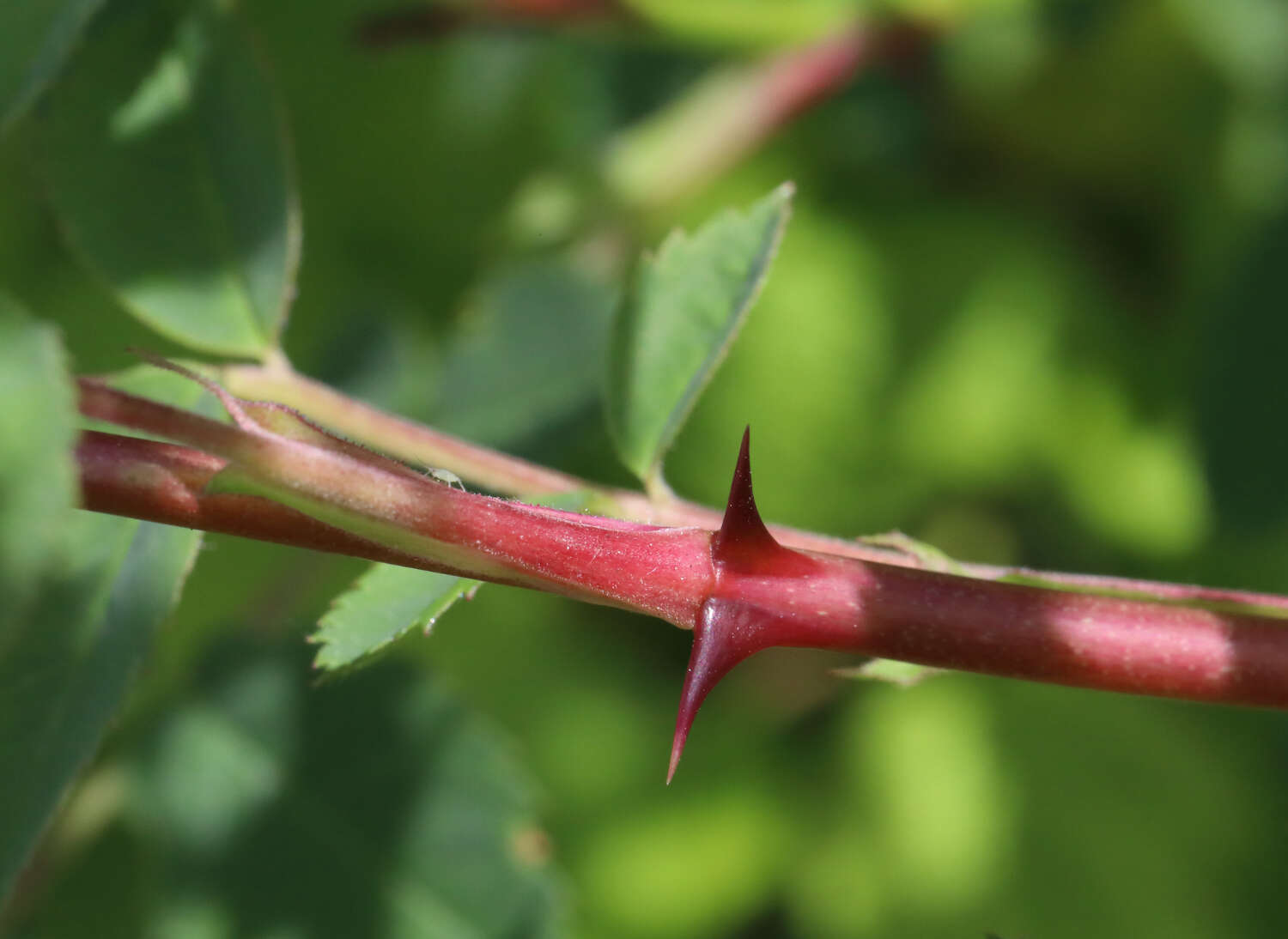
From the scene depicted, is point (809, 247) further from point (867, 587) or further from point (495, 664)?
point (867, 587)

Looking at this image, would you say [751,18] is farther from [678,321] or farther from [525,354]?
[678,321]

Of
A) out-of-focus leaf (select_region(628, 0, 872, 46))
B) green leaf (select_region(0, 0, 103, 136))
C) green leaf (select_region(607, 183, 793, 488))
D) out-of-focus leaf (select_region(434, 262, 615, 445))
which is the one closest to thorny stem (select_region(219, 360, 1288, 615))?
green leaf (select_region(607, 183, 793, 488))

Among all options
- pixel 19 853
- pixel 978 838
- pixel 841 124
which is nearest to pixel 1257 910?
pixel 978 838

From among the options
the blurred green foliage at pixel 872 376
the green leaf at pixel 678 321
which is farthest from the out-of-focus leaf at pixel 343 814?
the green leaf at pixel 678 321

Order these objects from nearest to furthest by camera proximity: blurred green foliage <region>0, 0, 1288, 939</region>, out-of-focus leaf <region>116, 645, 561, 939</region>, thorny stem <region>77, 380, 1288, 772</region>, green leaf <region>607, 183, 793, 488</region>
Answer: thorny stem <region>77, 380, 1288, 772</region> → green leaf <region>607, 183, 793, 488</region> → out-of-focus leaf <region>116, 645, 561, 939</region> → blurred green foliage <region>0, 0, 1288, 939</region>

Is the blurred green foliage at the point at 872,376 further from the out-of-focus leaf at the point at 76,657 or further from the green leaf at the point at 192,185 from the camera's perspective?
the out-of-focus leaf at the point at 76,657

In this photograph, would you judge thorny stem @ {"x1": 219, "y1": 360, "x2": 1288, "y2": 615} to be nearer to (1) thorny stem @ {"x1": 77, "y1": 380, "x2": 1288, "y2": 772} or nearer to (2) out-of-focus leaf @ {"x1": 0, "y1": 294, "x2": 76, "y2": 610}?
(1) thorny stem @ {"x1": 77, "y1": 380, "x2": 1288, "y2": 772}
